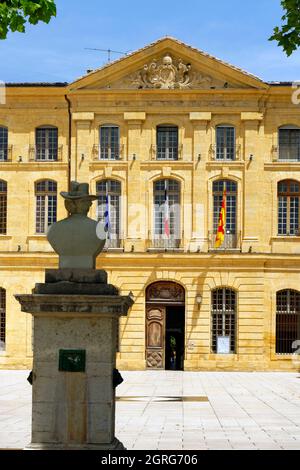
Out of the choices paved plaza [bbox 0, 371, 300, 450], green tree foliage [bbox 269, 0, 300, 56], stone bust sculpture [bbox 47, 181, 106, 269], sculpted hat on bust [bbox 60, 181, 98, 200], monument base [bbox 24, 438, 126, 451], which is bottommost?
paved plaza [bbox 0, 371, 300, 450]

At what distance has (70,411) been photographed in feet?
41.2

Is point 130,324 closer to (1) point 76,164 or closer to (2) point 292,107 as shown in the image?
(1) point 76,164

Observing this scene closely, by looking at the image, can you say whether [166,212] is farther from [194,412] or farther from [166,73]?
[194,412]

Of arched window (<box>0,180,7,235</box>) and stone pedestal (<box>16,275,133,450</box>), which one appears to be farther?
arched window (<box>0,180,7,235</box>)

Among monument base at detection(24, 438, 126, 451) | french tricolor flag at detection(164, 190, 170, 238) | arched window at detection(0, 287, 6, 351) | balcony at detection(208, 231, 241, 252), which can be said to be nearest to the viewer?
monument base at detection(24, 438, 126, 451)

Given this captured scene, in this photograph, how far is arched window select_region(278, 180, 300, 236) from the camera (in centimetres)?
4041

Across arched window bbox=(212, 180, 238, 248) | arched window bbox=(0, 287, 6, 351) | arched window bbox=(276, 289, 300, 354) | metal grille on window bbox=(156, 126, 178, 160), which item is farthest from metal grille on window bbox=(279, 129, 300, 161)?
arched window bbox=(0, 287, 6, 351)

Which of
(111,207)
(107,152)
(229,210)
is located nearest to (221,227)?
(229,210)

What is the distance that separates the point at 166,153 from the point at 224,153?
260 centimetres

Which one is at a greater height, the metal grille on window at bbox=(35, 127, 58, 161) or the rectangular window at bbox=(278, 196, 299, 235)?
the metal grille on window at bbox=(35, 127, 58, 161)

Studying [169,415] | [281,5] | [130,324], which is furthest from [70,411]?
[130,324]

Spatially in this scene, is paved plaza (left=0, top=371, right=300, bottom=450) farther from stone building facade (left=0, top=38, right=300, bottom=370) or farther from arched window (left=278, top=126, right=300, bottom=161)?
arched window (left=278, top=126, right=300, bottom=161)

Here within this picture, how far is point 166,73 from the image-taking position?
40500mm

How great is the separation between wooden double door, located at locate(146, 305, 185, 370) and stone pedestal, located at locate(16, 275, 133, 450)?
2766cm
